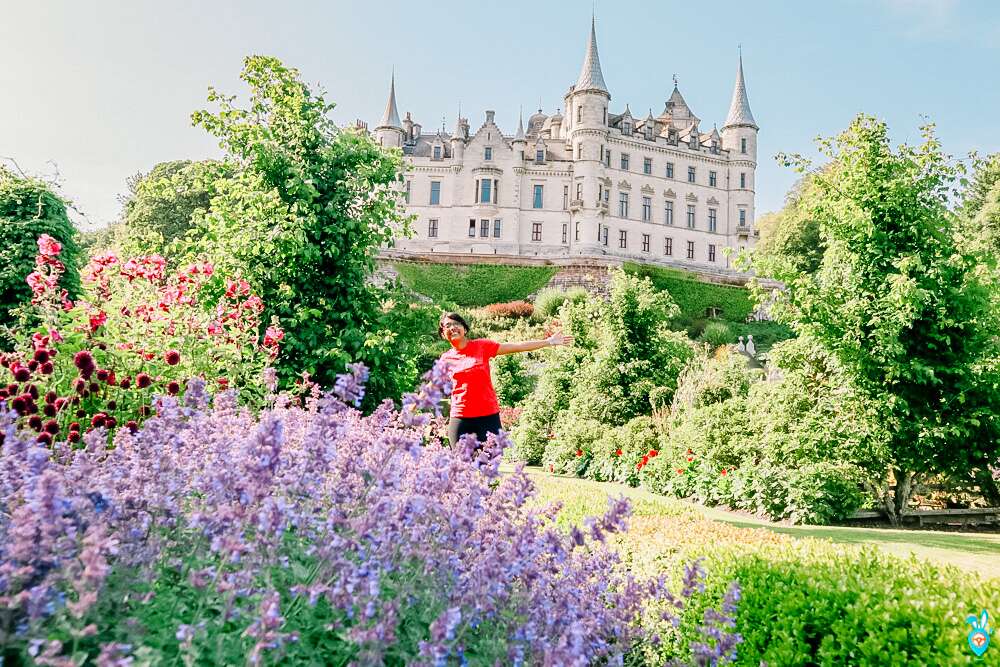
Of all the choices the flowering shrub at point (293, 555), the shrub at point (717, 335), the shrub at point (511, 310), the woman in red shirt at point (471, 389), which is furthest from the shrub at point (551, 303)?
the flowering shrub at point (293, 555)

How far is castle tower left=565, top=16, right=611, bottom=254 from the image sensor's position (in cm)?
5072

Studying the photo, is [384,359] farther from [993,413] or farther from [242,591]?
[993,413]

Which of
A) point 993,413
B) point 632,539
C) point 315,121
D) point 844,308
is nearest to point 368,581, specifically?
point 632,539

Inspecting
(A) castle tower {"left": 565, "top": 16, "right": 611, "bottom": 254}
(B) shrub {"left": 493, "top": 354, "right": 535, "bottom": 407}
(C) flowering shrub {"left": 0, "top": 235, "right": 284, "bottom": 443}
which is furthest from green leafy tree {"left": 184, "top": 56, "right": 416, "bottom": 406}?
(A) castle tower {"left": 565, "top": 16, "right": 611, "bottom": 254}

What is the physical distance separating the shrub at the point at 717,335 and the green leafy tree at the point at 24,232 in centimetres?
2760

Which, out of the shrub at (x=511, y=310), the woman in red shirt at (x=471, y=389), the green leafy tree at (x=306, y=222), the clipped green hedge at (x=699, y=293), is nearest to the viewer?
the woman in red shirt at (x=471, y=389)

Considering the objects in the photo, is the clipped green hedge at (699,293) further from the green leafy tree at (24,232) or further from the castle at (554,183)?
the green leafy tree at (24,232)

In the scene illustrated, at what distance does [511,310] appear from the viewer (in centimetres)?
3681

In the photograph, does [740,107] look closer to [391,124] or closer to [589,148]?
[589,148]

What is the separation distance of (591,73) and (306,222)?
157 feet

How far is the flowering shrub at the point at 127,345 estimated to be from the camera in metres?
4.47

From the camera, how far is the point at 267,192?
25.4 ft

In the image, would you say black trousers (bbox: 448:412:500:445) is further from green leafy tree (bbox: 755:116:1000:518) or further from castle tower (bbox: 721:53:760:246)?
castle tower (bbox: 721:53:760:246)

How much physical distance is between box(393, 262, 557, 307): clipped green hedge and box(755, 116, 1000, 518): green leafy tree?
31.8 m
